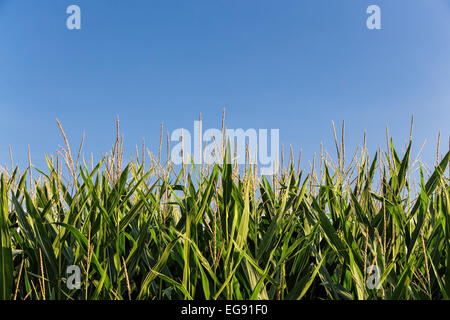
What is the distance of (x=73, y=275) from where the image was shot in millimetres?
1440

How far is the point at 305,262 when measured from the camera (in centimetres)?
159

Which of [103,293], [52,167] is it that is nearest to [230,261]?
[103,293]

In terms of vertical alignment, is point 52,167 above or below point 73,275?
above
